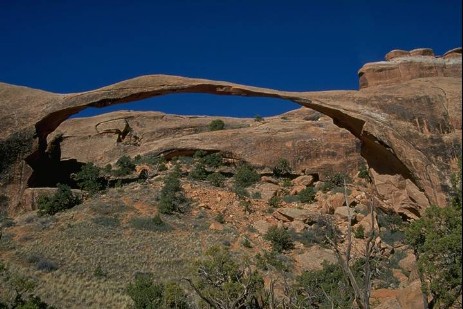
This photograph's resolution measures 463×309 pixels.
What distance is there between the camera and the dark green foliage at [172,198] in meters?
18.4

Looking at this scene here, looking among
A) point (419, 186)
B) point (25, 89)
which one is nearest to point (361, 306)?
point (419, 186)

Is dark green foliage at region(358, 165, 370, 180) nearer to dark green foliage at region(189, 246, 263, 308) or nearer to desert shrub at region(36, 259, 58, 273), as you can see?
dark green foliage at region(189, 246, 263, 308)

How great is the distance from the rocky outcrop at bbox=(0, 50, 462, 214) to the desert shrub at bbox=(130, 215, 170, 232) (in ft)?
15.3

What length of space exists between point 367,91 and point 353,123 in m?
0.87

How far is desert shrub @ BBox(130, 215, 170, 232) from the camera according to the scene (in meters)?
16.8

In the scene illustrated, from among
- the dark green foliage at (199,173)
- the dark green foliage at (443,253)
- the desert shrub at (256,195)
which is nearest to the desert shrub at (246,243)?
the desert shrub at (256,195)

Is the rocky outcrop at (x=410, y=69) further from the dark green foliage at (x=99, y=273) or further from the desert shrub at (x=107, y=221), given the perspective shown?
the desert shrub at (x=107, y=221)

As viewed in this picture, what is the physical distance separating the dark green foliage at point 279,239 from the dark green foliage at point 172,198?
14.3ft

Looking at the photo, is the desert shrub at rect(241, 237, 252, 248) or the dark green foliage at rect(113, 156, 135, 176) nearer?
the desert shrub at rect(241, 237, 252, 248)

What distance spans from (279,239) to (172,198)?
5.48 metres

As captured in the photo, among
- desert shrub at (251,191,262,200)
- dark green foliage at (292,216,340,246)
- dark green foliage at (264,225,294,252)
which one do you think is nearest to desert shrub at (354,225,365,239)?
dark green foliage at (292,216,340,246)

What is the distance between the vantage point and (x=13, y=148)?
53.6ft

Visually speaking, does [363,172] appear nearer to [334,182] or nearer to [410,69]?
[334,182]

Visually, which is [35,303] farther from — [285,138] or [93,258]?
[285,138]
